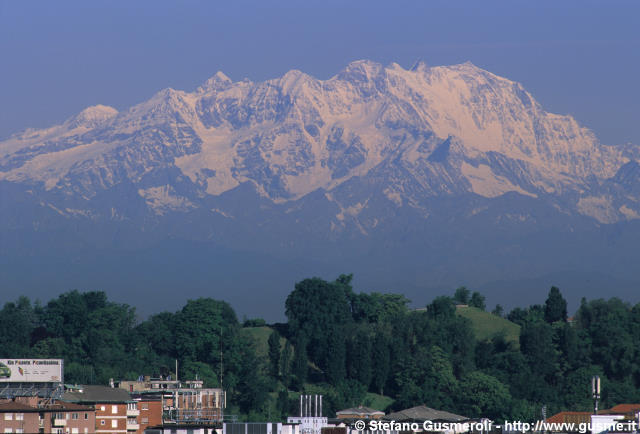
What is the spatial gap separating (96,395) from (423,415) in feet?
140

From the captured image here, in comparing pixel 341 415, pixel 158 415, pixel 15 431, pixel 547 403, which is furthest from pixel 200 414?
pixel 547 403

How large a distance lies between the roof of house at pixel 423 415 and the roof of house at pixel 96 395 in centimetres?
3602

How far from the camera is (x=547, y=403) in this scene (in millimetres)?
199500

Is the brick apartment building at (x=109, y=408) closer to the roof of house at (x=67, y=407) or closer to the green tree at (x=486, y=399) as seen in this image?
the roof of house at (x=67, y=407)

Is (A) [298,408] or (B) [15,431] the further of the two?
(A) [298,408]

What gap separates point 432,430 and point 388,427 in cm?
981

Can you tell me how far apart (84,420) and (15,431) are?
13896 millimetres

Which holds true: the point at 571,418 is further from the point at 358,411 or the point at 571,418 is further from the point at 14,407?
the point at 14,407

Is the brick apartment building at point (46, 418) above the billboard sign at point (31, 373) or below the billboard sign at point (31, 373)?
below

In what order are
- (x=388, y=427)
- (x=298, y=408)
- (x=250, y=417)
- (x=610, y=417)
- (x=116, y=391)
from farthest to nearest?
(x=298, y=408)
(x=250, y=417)
(x=116, y=391)
(x=388, y=427)
(x=610, y=417)

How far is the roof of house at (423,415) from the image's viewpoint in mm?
182125

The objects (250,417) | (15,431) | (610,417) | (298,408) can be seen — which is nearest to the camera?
(610,417)

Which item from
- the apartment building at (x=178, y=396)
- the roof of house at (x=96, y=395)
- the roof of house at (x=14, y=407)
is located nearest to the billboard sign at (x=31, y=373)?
the roof of house at (x=96, y=395)

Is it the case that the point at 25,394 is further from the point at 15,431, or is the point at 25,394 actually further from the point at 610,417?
the point at 610,417
